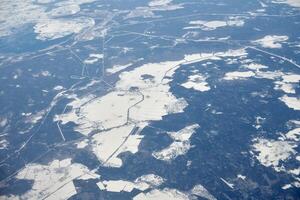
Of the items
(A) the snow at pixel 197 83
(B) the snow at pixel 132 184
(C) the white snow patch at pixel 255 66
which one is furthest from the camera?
(C) the white snow patch at pixel 255 66

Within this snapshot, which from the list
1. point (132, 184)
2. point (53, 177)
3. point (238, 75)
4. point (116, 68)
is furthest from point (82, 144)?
point (238, 75)

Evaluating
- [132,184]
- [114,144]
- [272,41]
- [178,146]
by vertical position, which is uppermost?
[272,41]

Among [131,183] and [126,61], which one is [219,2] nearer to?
[126,61]

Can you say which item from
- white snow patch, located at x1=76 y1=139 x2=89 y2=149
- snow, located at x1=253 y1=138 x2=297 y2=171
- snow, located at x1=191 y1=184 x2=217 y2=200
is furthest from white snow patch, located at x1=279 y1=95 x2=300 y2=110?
white snow patch, located at x1=76 y1=139 x2=89 y2=149

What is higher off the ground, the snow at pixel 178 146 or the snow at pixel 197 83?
the snow at pixel 197 83

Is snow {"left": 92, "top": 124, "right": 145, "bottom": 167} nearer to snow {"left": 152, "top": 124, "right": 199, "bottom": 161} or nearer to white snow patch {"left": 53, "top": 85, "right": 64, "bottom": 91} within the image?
A: snow {"left": 152, "top": 124, "right": 199, "bottom": 161}

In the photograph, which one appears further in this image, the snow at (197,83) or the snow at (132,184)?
the snow at (197,83)

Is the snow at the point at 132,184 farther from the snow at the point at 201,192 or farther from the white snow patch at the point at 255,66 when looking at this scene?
the white snow patch at the point at 255,66

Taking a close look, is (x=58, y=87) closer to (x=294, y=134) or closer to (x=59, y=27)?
(x=59, y=27)

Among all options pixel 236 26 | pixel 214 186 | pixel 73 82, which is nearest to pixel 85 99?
pixel 73 82

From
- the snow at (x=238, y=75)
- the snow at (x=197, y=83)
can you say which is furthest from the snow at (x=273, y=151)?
the snow at (x=238, y=75)

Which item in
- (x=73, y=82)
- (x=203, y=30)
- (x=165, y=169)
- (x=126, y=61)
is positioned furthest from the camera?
(x=203, y=30)
